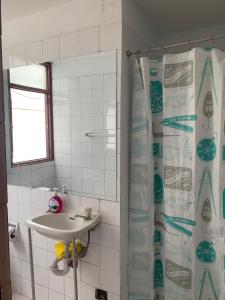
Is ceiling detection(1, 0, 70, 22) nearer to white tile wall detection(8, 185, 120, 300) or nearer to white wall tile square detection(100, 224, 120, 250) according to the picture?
white tile wall detection(8, 185, 120, 300)

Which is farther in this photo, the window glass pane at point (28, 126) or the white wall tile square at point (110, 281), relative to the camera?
the window glass pane at point (28, 126)

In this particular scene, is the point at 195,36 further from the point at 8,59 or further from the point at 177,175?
the point at 8,59

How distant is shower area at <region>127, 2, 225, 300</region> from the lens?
56.7 inches

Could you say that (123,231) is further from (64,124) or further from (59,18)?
(59,18)

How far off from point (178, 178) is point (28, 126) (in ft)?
4.26

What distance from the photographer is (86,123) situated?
1783 millimetres

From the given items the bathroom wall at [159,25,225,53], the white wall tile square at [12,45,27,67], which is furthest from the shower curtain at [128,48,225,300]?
the white wall tile square at [12,45,27,67]

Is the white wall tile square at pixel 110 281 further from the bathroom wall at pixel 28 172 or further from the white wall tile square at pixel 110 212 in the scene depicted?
the bathroom wall at pixel 28 172

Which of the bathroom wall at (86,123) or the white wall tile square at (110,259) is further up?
the bathroom wall at (86,123)

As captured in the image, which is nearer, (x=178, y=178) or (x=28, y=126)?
(x=178, y=178)

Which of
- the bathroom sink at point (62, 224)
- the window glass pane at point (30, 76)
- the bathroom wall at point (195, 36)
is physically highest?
the bathroom wall at point (195, 36)

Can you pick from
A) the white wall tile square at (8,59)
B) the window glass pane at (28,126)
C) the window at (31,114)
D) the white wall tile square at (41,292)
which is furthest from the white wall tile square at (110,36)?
the white wall tile square at (41,292)

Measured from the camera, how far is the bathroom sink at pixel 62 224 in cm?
146

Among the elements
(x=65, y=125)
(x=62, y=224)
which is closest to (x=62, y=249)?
(x=62, y=224)
